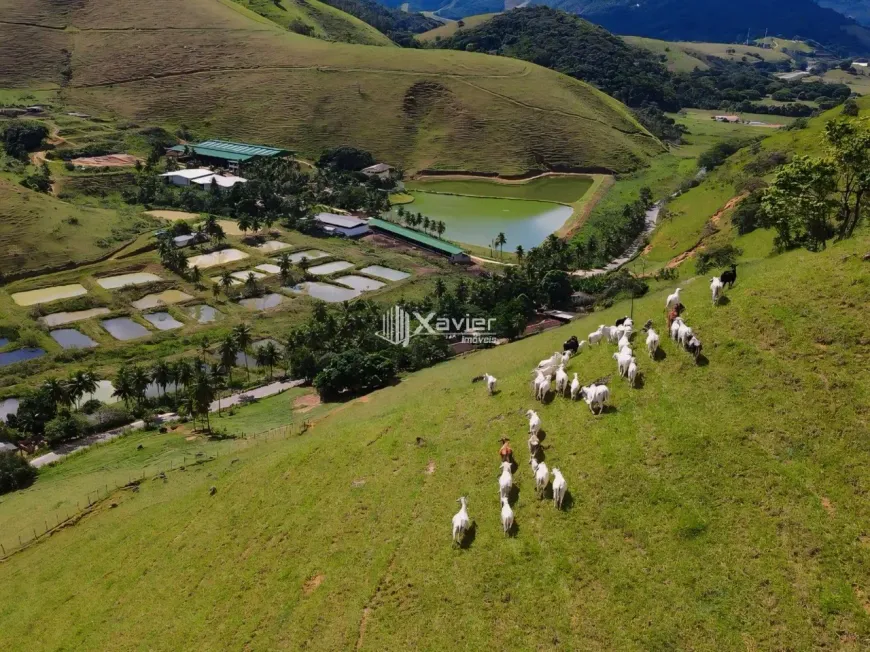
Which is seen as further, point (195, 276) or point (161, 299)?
point (195, 276)

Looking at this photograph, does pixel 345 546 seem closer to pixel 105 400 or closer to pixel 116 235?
pixel 105 400

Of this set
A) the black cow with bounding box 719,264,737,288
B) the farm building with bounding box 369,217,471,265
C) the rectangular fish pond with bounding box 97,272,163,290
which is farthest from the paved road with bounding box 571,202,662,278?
the rectangular fish pond with bounding box 97,272,163,290

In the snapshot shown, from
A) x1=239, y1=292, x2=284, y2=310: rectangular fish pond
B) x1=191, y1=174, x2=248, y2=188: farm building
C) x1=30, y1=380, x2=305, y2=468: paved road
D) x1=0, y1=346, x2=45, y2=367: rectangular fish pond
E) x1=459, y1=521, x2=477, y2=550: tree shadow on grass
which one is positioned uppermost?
x1=191, y1=174, x2=248, y2=188: farm building

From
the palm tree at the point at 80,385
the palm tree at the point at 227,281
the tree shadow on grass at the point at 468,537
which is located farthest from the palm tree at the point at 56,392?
the tree shadow on grass at the point at 468,537

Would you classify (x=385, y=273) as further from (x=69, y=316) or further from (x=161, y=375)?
(x=69, y=316)

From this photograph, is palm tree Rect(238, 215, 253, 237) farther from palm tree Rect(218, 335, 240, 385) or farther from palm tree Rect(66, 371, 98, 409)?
palm tree Rect(66, 371, 98, 409)

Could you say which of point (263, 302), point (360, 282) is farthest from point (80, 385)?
point (360, 282)

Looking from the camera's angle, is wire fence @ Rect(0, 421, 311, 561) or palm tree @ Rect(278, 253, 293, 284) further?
palm tree @ Rect(278, 253, 293, 284)
